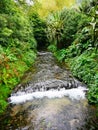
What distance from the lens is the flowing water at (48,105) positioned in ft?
25.0

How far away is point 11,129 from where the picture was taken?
24.8ft

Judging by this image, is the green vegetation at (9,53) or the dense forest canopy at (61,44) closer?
the green vegetation at (9,53)

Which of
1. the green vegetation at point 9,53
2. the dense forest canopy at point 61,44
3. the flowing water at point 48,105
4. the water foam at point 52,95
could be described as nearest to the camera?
the flowing water at point 48,105

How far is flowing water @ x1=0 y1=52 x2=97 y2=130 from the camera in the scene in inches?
300

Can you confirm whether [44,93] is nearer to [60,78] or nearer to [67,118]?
[60,78]

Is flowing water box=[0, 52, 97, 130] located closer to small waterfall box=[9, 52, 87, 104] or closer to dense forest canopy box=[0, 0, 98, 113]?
small waterfall box=[9, 52, 87, 104]

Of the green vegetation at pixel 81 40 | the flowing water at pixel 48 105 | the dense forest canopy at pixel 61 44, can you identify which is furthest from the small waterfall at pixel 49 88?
the green vegetation at pixel 81 40

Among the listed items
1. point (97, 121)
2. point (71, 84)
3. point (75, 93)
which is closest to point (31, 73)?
point (71, 84)

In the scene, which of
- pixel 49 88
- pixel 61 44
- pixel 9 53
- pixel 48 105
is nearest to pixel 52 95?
pixel 49 88

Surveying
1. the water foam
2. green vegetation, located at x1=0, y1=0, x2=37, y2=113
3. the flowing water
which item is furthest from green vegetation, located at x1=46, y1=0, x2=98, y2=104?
green vegetation, located at x1=0, y1=0, x2=37, y2=113

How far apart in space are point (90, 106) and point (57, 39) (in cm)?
1498

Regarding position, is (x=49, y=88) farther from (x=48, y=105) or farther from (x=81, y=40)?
(x=81, y=40)

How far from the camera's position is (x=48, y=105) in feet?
29.5

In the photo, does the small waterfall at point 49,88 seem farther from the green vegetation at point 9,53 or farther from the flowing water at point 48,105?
the green vegetation at point 9,53
